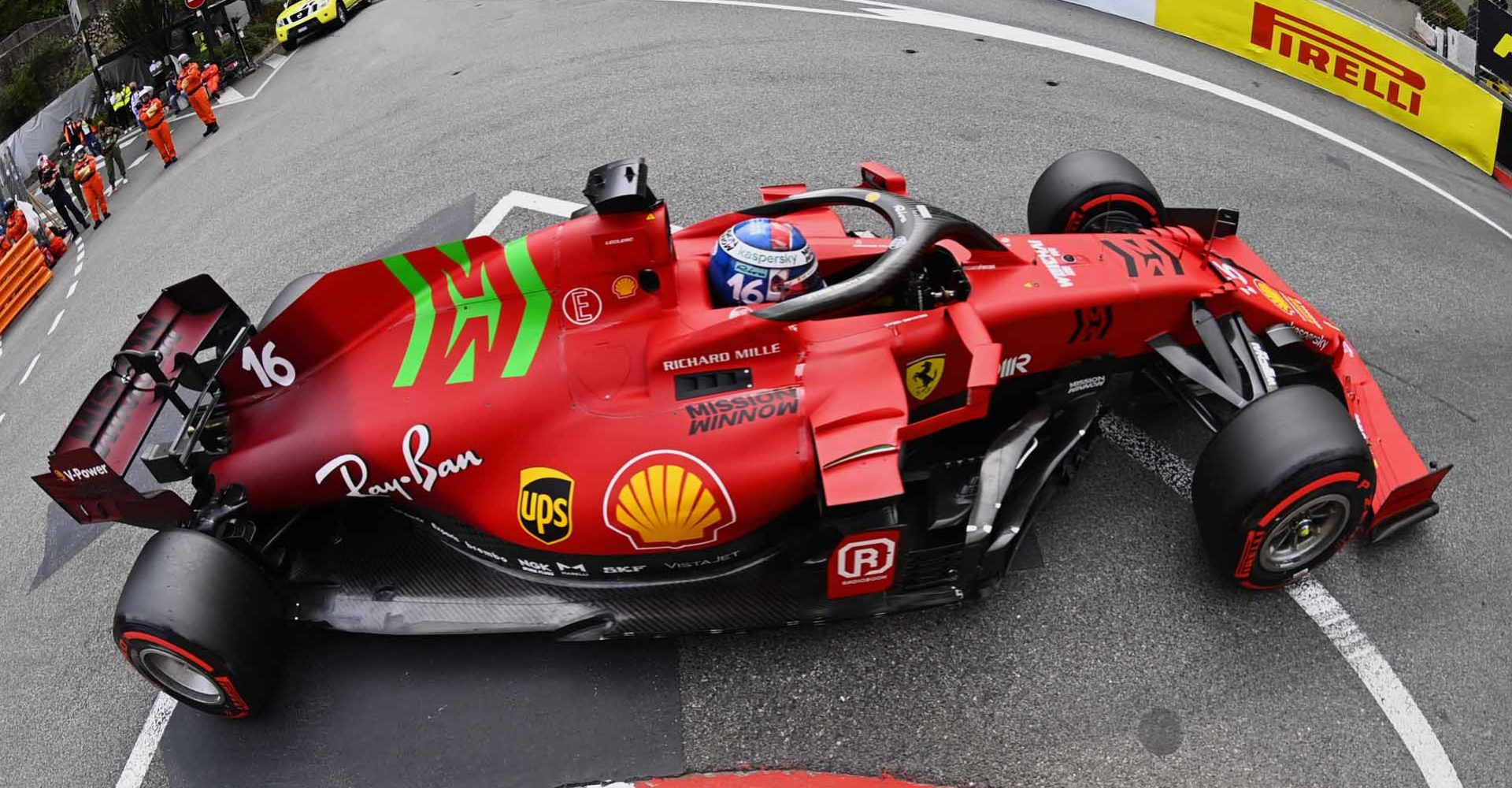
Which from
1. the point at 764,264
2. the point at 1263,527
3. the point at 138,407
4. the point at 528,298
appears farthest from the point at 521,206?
the point at 1263,527

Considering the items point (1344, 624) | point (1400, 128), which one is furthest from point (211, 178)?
point (1400, 128)

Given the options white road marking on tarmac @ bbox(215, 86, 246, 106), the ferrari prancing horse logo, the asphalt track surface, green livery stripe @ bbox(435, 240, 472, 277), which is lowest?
the asphalt track surface

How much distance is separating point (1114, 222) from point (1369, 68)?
6.49 m

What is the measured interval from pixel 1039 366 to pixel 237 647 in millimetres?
3983

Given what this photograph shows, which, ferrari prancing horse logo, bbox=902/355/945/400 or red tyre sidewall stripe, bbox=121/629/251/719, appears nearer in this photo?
red tyre sidewall stripe, bbox=121/629/251/719

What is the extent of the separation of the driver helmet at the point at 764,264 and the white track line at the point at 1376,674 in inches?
97.2

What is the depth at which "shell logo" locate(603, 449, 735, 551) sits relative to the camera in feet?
13.7

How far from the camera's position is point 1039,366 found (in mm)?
4844

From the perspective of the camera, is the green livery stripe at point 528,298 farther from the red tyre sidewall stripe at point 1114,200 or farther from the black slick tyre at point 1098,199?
the red tyre sidewall stripe at point 1114,200

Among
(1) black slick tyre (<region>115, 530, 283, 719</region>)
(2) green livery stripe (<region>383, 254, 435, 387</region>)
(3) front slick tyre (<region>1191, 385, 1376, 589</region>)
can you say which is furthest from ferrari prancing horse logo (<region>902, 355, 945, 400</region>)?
(1) black slick tyre (<region>115, 530, 283, 719</region>)

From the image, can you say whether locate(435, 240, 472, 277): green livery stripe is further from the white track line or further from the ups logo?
the white track line

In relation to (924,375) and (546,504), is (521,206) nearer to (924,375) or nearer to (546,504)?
(546,504)

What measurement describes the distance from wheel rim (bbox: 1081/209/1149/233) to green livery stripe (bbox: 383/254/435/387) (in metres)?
3.91

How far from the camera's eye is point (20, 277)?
A: 36.7 feet
